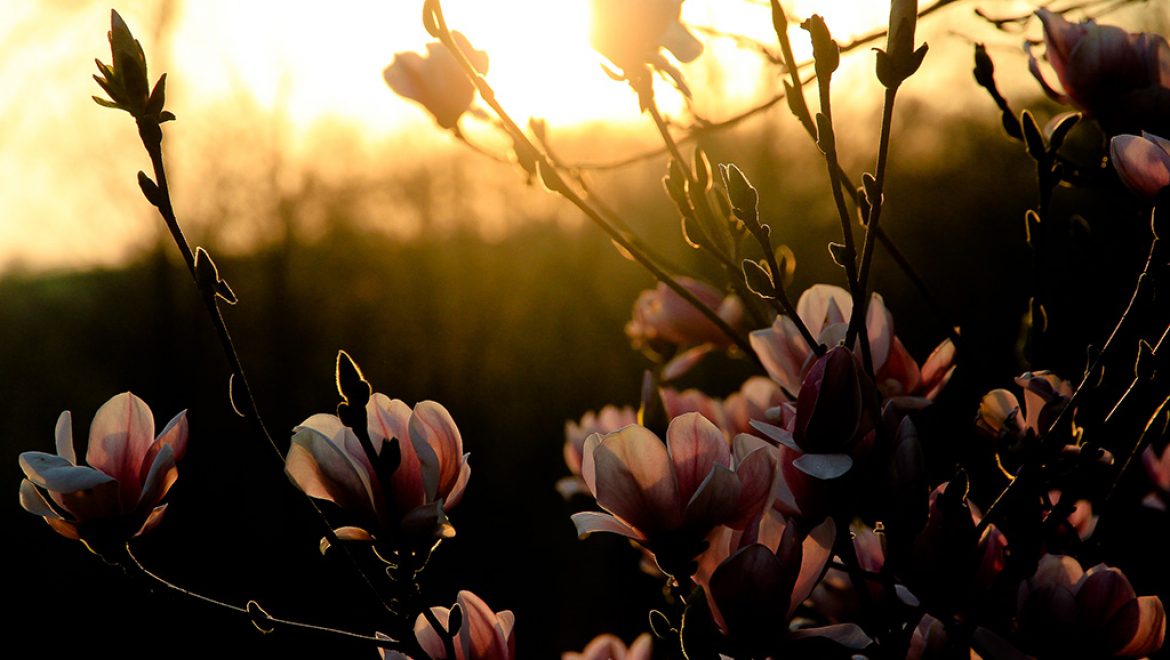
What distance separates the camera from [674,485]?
0.48m

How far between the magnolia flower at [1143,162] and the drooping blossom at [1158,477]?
34 centimetres

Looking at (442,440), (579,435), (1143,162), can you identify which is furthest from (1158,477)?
(442,440)

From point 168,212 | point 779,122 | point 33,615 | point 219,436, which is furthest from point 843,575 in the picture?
point 779,122

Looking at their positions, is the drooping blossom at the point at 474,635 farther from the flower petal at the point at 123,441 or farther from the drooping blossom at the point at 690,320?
the drooping blossom at the point at 690,320

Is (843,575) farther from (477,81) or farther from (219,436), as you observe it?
(219,436)

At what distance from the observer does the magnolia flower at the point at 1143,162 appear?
50cm

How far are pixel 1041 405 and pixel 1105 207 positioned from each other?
4.71 meters

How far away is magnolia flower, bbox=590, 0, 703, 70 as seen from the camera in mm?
629

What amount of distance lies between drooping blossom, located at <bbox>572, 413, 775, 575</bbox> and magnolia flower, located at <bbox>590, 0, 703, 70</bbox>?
0.94ft

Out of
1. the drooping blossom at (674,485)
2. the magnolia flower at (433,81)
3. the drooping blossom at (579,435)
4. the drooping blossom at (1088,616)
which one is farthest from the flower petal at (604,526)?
the magnolia flower at (433,81)

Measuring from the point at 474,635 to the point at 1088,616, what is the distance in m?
0.33

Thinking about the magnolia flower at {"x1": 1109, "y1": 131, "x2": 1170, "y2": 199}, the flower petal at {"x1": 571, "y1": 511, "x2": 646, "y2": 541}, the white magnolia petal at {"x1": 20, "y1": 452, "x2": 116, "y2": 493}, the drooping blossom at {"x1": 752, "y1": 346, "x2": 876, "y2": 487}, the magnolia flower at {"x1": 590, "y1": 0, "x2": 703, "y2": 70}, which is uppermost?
the magnolia flower at {"x1": 590, "y1": 0, "x2": 703, "y2": 70}

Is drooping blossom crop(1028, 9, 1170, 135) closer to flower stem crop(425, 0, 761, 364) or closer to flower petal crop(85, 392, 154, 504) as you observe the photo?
flower stem crop(425, 0, 761, 364)

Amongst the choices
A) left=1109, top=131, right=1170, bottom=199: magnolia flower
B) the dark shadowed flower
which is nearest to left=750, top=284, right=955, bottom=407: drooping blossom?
left=1109, top=131, right=1170, bottom=199: magnolia flower
